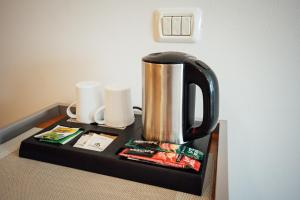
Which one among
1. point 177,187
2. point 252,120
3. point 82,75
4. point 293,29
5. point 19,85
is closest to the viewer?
point 177,187

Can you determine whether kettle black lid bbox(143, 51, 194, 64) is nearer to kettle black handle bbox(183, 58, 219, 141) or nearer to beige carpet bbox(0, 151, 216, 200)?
kettle black handle bbox(183, 58, 219, 141)

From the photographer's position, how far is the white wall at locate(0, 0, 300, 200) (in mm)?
676

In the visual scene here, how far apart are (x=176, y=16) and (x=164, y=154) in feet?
1.36

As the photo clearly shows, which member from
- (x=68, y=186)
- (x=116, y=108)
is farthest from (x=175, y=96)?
(x=68, y=186)

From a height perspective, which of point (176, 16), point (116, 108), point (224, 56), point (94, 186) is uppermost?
point (176, 16)

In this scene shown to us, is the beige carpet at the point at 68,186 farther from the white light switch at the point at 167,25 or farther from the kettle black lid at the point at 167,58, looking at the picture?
the white light switch at the point at 167,25

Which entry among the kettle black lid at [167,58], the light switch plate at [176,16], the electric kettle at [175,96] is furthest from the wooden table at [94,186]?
the light switch plate at [176,16]

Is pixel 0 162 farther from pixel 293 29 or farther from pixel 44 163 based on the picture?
pixel 293 29

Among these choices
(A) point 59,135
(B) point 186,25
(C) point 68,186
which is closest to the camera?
(C) point 68,186

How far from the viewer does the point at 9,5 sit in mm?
936

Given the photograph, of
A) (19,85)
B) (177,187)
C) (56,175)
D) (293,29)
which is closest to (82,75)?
(19,85)

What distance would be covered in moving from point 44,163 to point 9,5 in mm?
701

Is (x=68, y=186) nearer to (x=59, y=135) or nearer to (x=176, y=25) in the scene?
(x=59, y=135)

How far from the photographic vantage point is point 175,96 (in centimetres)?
54
